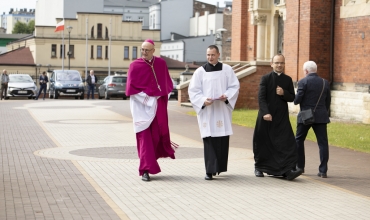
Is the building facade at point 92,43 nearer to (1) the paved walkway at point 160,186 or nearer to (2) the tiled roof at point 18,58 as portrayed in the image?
(2) the tiled roof at point 18,58

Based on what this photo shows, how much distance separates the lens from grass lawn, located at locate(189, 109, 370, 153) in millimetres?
16531

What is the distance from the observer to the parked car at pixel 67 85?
46.1 metres

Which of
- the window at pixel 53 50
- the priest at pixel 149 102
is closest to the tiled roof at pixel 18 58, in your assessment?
the window at pixel 53 50

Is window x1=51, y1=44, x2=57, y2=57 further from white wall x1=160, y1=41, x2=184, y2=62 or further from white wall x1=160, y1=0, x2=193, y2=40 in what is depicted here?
white wall x1=160, y1=0, x2=193, y2=40

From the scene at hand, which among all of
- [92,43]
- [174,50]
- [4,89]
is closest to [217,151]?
[4,89]

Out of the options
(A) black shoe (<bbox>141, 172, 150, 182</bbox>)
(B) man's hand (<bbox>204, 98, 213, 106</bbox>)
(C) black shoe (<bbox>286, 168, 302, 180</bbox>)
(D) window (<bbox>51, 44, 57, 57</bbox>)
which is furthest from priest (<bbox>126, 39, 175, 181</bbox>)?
(D) window (<bbox>51, 44, 57, 57</bbox>)

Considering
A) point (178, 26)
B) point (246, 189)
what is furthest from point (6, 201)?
point (178, 26)

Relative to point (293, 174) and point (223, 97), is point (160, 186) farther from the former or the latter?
point (293, 174)

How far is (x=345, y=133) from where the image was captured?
63.0 ft

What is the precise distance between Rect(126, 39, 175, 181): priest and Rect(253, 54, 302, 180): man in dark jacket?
1335 millimetres

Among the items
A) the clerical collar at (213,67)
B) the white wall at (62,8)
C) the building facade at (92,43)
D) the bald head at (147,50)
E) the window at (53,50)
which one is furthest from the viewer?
the white wall at (62,8)

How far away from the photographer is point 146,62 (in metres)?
11.5

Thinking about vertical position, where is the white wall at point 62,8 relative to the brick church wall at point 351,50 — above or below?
above

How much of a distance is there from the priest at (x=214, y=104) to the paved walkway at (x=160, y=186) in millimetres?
393
